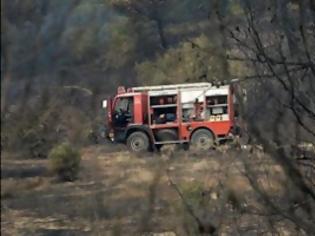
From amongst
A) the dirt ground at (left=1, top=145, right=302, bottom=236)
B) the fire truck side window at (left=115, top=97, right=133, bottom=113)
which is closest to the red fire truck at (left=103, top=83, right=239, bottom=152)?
the fire truck side window at (left=115, top=97, right=133, bottom=113)

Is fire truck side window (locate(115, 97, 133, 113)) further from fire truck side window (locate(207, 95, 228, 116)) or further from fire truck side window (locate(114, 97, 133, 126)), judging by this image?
fire truck side window (locate(207, 95, 228, 116))

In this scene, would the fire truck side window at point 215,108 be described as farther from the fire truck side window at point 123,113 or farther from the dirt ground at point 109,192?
the dirt ground at point 109,192

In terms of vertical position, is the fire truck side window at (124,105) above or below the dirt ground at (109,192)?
above

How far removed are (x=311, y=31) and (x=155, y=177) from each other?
1280mm

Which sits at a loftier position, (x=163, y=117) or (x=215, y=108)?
(x=215, y=108)

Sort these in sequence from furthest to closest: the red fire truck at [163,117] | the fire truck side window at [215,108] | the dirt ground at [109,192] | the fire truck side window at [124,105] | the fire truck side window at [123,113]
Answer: the fire truck side window at [123,113] → the fire truck side window at [124,105] → the red fire truck at [163,117] → the fire truck side window at [215,108] → the dirt ground at [109,192]

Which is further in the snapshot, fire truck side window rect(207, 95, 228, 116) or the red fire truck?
the red fire truck

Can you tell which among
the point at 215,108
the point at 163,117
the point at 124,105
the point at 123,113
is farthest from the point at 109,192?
the point at 123,113

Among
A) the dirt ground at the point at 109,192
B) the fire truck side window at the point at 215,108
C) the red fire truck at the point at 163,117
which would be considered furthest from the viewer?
the red fire truck at the point at 163,117

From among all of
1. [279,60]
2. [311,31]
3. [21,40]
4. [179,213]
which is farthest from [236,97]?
[21,40]

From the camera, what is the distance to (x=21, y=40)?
200 cm

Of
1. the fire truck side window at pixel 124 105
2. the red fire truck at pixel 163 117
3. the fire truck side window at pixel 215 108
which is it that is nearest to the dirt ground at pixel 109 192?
the fire truck side window at pixel 215 108

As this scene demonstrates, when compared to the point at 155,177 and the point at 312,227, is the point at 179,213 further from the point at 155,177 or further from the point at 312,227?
the point at 155,177

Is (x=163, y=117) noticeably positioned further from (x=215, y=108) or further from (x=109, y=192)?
(x=109, y=192)
